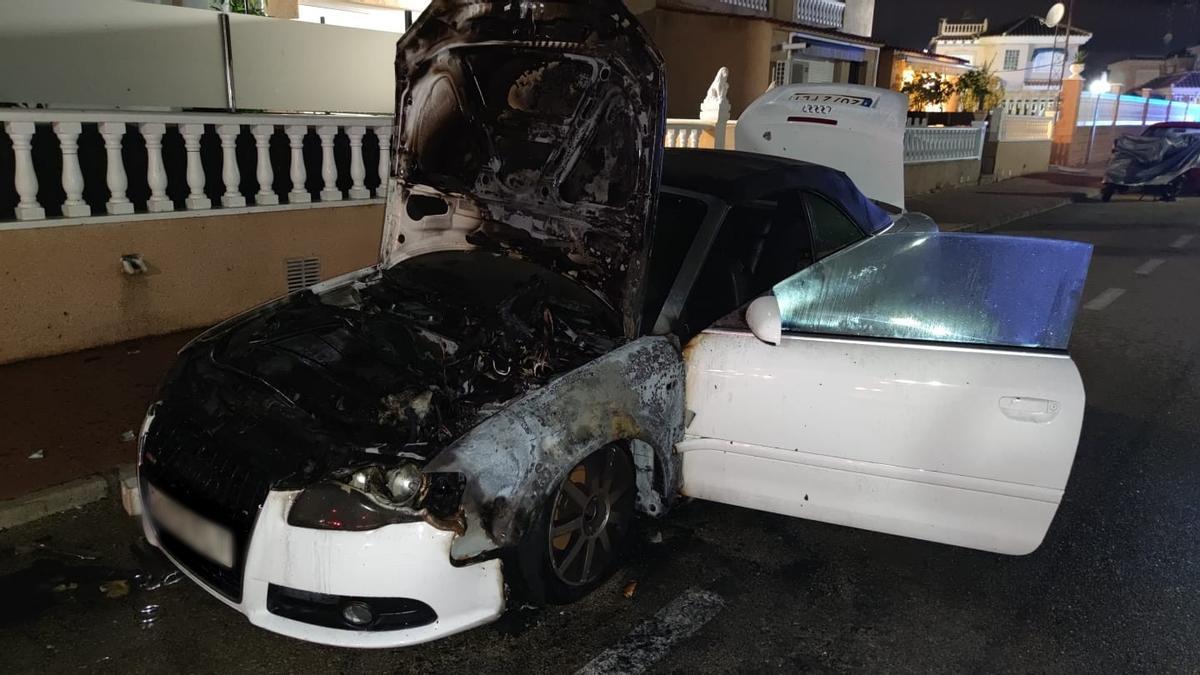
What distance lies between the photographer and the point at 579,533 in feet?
9.75

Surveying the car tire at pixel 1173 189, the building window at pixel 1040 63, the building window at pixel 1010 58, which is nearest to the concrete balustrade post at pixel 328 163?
the car tire at pixel 1173 189

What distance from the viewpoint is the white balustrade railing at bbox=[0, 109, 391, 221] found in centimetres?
517

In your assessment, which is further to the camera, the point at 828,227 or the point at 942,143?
the point at 942,143

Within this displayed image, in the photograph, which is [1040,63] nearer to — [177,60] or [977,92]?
[977,92]

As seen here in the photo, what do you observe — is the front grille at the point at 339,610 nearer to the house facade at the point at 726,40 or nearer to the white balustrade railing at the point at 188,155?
the white balustrade railing at the point at 188,155

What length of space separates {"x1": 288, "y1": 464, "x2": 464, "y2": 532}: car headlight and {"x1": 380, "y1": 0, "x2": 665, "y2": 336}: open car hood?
3.64 feet

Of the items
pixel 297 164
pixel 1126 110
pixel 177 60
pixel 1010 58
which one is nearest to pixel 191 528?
pixel 297 164

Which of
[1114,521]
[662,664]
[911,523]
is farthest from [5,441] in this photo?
[1114,521]

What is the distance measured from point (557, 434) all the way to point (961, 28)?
67.9 meters

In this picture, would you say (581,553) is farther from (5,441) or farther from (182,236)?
(182,236)

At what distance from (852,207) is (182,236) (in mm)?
4433

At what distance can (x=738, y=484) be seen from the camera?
3.32m

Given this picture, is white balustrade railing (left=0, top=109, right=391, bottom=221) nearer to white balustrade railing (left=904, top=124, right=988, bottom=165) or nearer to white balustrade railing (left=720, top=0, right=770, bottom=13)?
white balustrade railing (left=904, top=124, right=988, bottom=165)

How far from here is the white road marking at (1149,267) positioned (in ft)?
30.7
